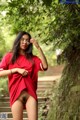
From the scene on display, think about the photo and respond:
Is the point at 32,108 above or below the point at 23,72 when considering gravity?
below

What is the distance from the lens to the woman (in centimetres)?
427

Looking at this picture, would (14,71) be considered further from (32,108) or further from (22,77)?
(32,108)

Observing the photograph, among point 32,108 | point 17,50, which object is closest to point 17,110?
point 32,108

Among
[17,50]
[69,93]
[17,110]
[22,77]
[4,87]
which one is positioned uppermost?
[17,50]

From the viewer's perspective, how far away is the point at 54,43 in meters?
6.80

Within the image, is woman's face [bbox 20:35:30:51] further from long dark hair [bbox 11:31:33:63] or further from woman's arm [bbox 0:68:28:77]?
woman's arm [bbox 0:68:28:77]

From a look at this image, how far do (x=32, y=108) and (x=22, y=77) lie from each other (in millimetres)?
422

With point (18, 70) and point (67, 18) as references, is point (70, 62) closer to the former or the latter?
point (67, 18)

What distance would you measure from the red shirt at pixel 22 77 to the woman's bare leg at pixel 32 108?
0.07 m

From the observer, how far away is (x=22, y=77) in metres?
4.41

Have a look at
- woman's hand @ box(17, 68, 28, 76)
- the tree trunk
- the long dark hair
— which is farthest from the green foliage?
woman's hand @ box(17, 68, 28, 76)

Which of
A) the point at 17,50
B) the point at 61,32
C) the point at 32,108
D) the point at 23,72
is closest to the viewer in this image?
the point at 32,108

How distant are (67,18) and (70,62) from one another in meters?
1.04

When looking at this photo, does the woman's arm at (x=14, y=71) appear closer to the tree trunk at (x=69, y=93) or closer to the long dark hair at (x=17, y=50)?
the long dark hair at (x=17, y=50)
